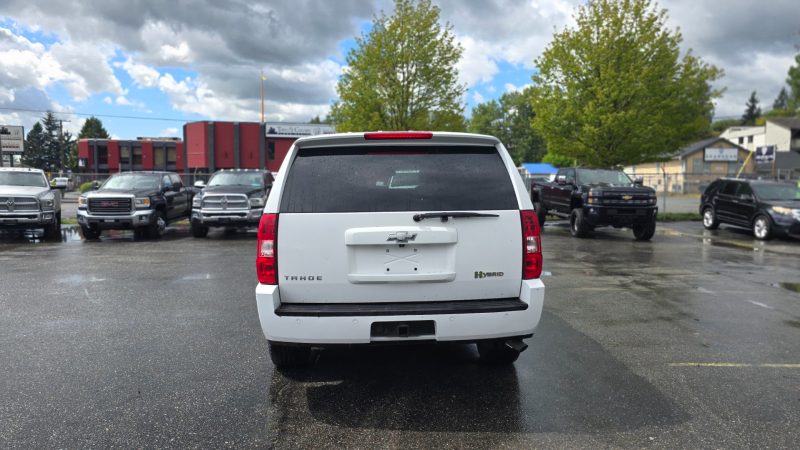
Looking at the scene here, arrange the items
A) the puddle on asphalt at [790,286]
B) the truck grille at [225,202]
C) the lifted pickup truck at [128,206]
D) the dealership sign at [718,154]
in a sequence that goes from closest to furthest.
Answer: the puddle on asphalt at [790,286] < the lifted pickup truck at [128,206] < the truck grille at [225,202] < the dealership sign at [718,154]

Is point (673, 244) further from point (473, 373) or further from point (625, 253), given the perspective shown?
point (473, 373)

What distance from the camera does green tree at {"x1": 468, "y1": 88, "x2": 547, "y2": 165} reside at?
9006 centimetres

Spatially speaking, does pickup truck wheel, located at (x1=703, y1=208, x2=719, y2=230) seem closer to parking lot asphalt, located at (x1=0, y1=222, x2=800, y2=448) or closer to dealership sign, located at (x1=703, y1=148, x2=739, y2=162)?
parking lot asphalt, located at (x1=0, y1=222, x2=800, y2=448)

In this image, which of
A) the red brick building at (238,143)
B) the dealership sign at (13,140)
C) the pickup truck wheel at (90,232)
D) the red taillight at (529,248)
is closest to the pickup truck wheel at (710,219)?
the red taillight at (529,248)

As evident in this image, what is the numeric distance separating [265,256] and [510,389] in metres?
2.03

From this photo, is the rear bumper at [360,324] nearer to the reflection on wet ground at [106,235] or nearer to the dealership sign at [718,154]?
the reflection on wet ground at [106,235]

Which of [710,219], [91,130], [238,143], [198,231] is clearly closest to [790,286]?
[710,219]

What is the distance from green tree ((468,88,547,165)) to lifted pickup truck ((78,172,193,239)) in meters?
79.3

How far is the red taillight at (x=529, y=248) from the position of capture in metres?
3.74

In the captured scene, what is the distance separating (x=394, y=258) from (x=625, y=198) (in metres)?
12.4

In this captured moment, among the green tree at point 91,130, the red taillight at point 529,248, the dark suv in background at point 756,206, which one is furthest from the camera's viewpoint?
the green tree at point 91,130

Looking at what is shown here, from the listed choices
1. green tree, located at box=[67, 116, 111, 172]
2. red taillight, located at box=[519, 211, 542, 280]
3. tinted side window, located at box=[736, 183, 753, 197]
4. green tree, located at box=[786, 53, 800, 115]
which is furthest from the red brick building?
green tree, located at box=[67, 116, 111, 172]

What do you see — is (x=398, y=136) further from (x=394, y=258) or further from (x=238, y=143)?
(x=238, y=143)

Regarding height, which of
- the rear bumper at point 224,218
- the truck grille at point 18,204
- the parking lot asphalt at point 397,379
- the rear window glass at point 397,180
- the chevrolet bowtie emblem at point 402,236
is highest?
the rear window glass at point 397,180
